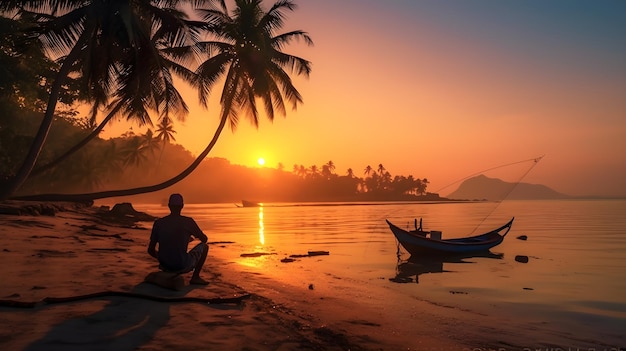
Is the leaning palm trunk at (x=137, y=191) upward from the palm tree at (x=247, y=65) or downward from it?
downward

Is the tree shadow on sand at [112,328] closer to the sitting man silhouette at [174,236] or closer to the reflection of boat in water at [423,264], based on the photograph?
the sitting man silhouette at [174,236]

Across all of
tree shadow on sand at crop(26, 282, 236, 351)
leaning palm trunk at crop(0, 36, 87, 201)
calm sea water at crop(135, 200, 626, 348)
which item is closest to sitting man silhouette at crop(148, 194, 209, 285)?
tree shadow on sand at crop(26, 282, 236, 351)

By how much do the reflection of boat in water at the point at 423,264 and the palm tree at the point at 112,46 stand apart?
13570mm

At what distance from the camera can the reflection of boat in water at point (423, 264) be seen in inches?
640

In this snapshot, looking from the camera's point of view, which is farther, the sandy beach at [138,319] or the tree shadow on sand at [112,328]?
the sandy beach at [138,319]

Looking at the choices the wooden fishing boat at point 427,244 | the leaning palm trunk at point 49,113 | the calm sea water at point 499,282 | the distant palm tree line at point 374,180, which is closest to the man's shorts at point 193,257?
the calm sea water at point 499,282

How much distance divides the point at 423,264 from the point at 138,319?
1572 cm

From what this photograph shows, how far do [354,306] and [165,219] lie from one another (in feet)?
16.0

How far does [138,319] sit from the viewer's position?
6371 millimetres

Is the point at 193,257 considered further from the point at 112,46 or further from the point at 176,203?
the point at 112,46

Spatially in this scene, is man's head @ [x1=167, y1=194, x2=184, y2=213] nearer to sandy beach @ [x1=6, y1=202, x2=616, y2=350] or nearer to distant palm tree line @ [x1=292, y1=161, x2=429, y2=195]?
sandy beach @ [x1=6, y1=202, x2=616, y2=350]

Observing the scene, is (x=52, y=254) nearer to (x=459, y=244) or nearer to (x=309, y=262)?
(x=309, y=262)

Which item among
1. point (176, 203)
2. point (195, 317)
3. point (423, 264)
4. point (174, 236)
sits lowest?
point (423, 264)

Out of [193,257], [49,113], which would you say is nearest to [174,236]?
[193,257]
